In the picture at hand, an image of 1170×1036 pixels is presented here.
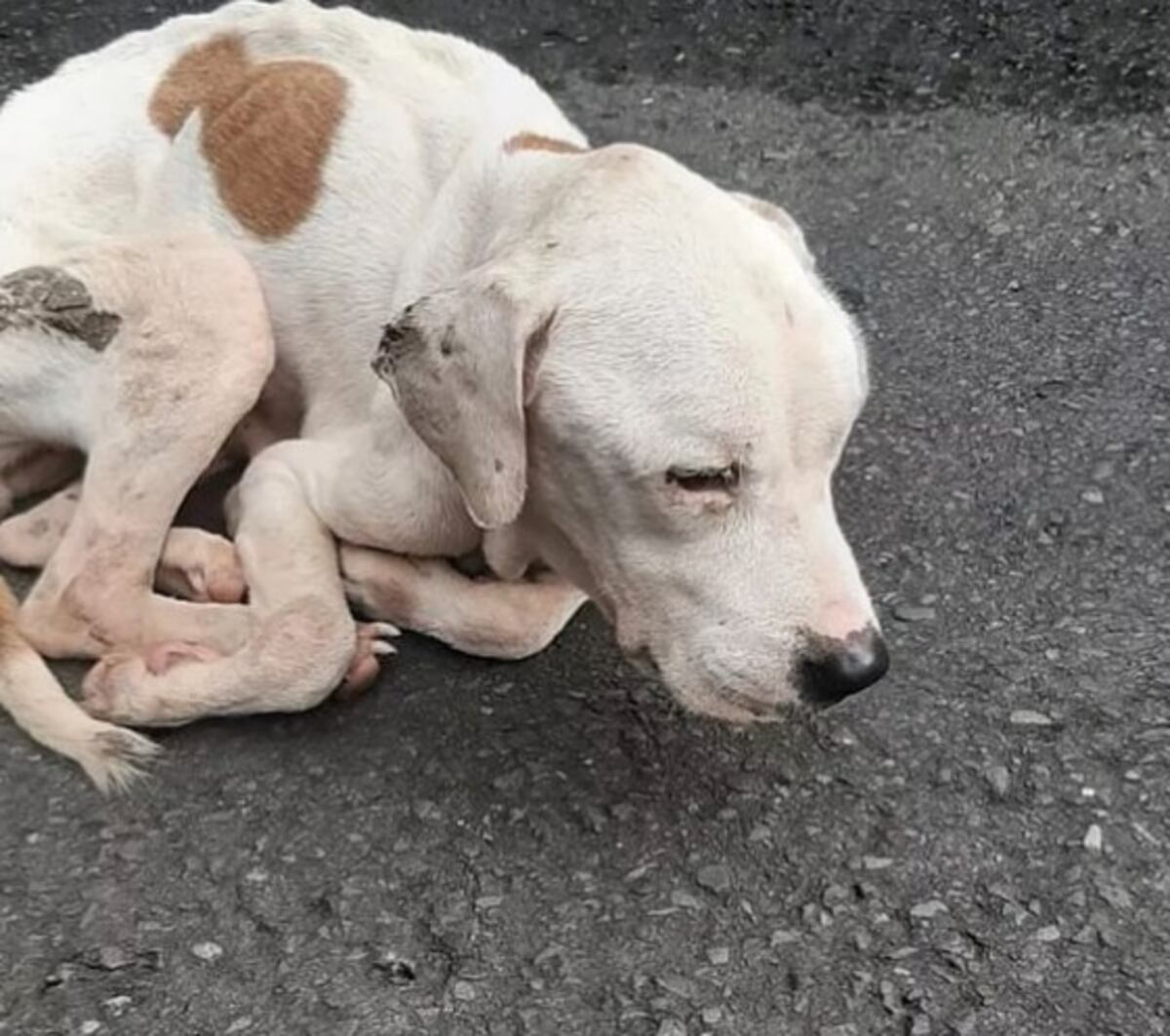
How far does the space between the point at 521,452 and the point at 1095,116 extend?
283 centimetres

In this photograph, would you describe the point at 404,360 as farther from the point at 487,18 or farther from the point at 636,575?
the point at 487,18

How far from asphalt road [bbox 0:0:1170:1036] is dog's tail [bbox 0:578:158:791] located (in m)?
0.05

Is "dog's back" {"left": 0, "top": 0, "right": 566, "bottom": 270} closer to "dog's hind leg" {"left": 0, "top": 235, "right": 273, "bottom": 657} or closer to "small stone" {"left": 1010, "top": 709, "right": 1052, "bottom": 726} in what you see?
"dog's hind leg" {"left": 0, "top": 235, "right": 273, "bottom": 657}

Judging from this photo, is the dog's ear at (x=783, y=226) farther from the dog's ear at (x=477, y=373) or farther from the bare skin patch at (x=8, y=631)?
the bare skin patch at (x=8, y=631)

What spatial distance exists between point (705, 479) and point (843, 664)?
1.02ft

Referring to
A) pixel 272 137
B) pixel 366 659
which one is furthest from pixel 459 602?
pixel 272 137

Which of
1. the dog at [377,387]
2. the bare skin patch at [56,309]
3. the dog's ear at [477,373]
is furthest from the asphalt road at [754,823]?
the bare skin patch at [56,309]

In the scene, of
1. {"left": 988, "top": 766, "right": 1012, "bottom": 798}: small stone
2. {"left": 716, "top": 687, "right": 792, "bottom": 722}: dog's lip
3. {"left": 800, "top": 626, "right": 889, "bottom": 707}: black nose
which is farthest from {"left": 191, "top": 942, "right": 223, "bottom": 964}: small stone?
{"left": 988, "top": 766, "right": 1012, "bottom": 798}: small stone

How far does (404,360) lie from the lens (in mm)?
2980

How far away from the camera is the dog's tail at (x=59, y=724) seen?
10.7ft

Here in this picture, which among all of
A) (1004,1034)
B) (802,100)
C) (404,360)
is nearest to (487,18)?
(802,100)

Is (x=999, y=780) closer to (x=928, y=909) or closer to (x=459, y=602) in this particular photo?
(x=928, y=909)

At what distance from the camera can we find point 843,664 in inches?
115

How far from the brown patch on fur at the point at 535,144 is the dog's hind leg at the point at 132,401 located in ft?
1.65
